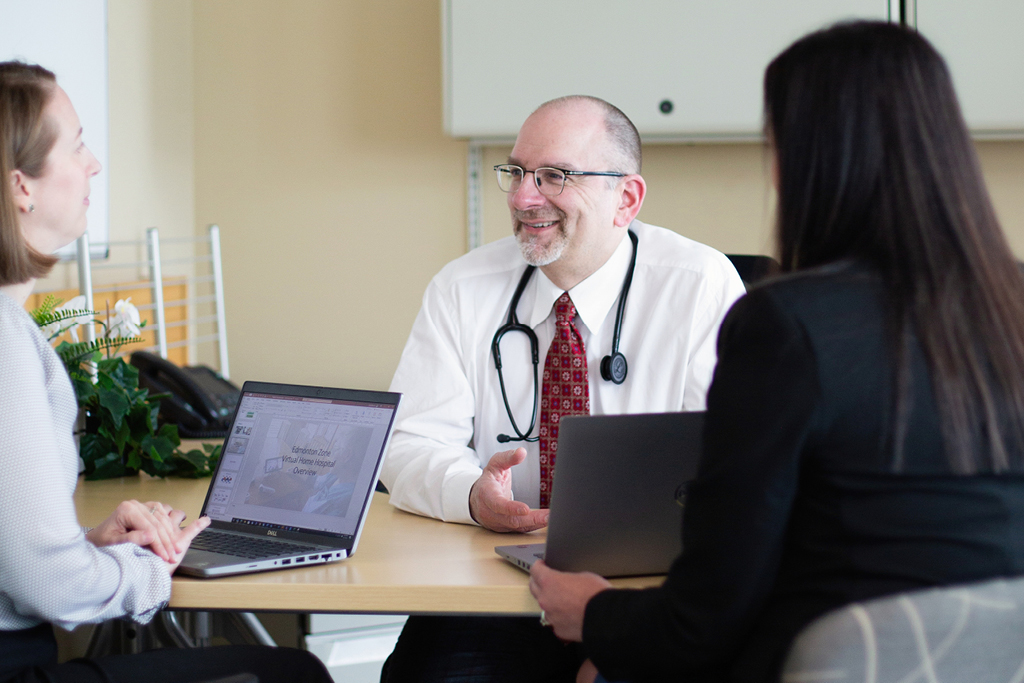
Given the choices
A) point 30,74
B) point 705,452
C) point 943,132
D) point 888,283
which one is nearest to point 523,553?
point 705,452

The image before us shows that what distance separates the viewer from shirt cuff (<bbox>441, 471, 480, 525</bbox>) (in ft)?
4.84

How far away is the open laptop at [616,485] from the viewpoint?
3.76ft

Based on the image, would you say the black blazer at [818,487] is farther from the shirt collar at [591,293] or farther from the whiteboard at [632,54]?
Answer: the whiteboard at [632,54]

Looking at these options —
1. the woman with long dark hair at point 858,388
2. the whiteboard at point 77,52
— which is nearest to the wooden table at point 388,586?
the woman with long dark hair at point 858,388

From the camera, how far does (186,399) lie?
2295mm

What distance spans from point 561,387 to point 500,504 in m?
0.36

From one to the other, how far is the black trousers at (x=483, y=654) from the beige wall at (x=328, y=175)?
1992 mm

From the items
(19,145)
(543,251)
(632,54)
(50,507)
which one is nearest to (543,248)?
(543,251)

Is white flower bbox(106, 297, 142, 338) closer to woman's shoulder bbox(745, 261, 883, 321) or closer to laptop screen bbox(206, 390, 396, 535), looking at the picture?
laptop screen bbox(206, 390, 396, 535)

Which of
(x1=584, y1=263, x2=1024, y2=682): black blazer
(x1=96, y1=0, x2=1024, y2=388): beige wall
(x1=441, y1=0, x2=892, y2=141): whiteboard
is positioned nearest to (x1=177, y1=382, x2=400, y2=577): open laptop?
(x1=584, y1=263, x2=1024, y2=682): black blazer

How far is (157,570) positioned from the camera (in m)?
1.16

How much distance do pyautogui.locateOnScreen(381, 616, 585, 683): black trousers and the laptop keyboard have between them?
1.17ft

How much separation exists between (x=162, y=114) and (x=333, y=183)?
0.62 meters

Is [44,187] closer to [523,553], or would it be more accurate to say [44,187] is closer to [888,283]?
[523,553]
